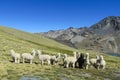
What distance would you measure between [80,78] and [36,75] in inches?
212

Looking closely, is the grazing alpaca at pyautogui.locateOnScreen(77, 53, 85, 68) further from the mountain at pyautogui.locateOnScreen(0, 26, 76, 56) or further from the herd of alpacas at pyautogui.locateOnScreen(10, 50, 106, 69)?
the mountain at pyautogui.locateOnScreen(0, 26, 76, 56)

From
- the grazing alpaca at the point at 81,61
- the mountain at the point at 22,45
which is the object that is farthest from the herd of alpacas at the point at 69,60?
the mountain at the point at 22,45

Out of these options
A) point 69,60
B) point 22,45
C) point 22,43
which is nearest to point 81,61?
point 69,60

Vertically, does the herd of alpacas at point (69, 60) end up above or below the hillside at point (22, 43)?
below

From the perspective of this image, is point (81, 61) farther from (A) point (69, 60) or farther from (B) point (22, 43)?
(B) point (22, 43)

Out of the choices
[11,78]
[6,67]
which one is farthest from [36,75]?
[6,67]

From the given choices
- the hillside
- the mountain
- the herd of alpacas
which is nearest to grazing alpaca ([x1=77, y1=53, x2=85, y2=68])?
the herd of alpacas

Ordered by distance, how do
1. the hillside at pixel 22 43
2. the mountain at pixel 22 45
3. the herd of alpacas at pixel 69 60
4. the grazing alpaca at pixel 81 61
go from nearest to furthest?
the herd of alpacas at pixel 69 60, the grazing alpaca at pixel 81 61, the mountain at pixel 22 45, the hillside at pixel 22 43

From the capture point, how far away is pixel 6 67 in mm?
37500

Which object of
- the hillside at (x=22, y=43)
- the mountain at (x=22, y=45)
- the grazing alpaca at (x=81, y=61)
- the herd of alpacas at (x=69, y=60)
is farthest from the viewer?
the hillside at (x=22, y=43)

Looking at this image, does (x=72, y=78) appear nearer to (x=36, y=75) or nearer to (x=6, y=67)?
(x=36, y=75)

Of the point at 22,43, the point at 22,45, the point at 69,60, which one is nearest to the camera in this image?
the point at 69,60

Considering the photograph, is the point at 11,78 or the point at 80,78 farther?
the point at 80,78

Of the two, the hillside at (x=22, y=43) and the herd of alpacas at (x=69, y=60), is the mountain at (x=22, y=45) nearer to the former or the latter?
the hillside at (x=22, y=43)
